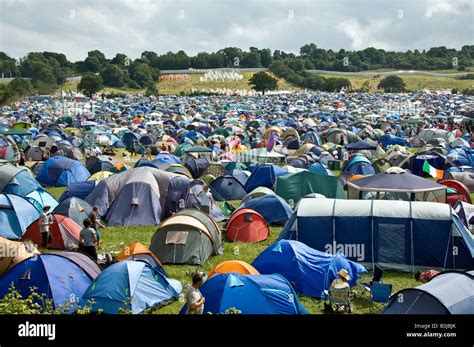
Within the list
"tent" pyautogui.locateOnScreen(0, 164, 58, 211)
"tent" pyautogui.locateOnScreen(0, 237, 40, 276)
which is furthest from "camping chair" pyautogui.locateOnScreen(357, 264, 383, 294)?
"tent" pyautogui.locateOnScreen(0, 164, 58, 211)

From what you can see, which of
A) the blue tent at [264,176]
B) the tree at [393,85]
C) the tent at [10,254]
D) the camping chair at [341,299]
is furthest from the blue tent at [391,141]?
the tree at [393,85]

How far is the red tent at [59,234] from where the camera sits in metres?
12.9

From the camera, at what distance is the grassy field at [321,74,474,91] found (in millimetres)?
121106

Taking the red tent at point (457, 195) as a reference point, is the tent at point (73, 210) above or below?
above

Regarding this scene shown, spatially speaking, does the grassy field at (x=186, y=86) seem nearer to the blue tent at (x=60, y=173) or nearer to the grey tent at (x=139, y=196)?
the blue tent at (x=60, y=173)

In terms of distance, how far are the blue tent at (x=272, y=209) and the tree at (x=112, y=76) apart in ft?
352

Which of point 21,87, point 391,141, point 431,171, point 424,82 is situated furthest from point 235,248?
point 424,82

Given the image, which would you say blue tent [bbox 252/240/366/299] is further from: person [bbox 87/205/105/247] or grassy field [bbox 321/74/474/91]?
grassy field [bbox 321/74/474/91]

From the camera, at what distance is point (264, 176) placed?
19328mm

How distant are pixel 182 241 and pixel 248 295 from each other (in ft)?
12.6
